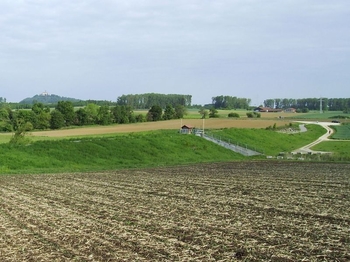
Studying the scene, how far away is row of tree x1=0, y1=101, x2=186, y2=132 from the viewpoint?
9506 centimetres

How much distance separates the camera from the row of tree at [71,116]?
95.1 m

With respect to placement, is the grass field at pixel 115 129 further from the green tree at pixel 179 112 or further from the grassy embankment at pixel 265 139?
the green tree at pixel 179 112

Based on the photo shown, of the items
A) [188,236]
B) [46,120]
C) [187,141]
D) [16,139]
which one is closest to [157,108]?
[46,120]

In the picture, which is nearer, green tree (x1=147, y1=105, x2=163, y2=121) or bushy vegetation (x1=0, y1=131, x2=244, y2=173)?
bushy vegetation (x1=0, y1=131, x2=244, y2=173)

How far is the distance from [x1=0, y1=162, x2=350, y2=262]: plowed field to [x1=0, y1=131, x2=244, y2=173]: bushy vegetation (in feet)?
51.5

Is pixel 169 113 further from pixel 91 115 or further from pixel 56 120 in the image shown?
pixel 56 120

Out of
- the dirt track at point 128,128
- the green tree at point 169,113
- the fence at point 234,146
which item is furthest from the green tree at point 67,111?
the fence at point 234,146

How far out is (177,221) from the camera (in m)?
15.7

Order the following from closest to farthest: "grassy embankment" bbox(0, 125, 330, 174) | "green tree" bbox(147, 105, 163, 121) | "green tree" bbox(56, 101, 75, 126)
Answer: "grassy embankment" bbox(0, 125, 330, 174) → "green tree" bbox(56, 101, 75, 126) → "green tree" bbox(147, 105, 163, 121)

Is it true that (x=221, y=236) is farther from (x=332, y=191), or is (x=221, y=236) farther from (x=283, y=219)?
(x=332, y=191)

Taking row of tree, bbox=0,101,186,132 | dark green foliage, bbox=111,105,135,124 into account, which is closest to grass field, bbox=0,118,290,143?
row of tree, bbox=0,101,186,132

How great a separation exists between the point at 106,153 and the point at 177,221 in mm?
36248

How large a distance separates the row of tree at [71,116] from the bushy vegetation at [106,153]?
118 ft

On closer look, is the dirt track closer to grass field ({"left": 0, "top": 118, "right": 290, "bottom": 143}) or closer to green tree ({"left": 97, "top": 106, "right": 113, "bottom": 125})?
grass field ({"left": 0, "top": 118, "right": 290, "bottom": 143})
